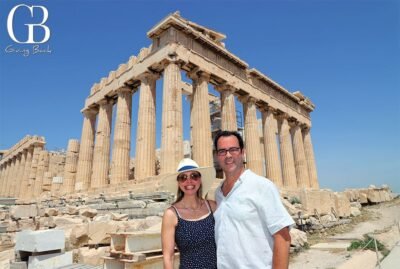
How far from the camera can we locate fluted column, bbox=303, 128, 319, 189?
28609mm

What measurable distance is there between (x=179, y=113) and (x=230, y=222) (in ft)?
44.8

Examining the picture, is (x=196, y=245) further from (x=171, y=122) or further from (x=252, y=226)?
(x=171, y=122)

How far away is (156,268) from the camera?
14.0 ft

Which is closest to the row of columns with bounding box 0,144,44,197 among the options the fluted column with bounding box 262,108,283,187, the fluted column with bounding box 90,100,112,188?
the fluted column with bounding box 90,100,112,188

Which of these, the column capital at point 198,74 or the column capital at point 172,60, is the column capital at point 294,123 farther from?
the column capital at point 172,60

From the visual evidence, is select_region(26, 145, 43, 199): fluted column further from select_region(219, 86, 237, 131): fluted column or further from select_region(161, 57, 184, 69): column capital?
select_region(161, 57, 184, 69): column capital

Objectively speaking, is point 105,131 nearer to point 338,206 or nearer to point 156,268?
point 338,206

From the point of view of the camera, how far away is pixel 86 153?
74.8 feet

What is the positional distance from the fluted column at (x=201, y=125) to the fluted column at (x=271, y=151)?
752 cm

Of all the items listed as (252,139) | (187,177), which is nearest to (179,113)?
(252,139)

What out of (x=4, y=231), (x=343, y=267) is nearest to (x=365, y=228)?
(x=343, y=267)

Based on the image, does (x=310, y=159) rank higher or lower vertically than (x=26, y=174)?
lower

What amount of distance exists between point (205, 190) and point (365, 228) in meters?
13.2

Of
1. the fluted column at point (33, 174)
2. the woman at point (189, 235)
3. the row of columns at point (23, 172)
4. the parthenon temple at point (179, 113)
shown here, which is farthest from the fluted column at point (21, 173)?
the woman at point (189, 235)
